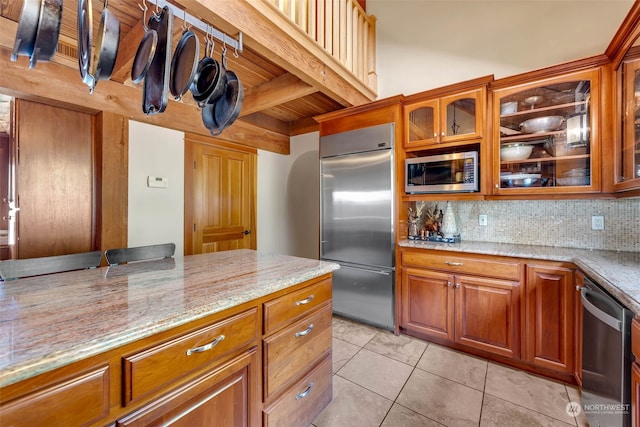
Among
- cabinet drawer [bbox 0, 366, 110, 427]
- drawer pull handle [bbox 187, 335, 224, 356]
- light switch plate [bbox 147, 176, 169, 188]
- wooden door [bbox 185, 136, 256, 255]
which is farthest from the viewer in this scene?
wooden door [bbox 185, 136, 256, 255]

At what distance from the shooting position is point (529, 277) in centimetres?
191

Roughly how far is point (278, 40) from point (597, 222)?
278cm

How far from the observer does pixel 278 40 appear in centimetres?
186

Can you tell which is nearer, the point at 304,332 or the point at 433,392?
the point at 304,332

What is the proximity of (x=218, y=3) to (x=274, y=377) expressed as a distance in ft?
6.44

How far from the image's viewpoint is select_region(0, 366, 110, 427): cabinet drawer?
580 millimetres

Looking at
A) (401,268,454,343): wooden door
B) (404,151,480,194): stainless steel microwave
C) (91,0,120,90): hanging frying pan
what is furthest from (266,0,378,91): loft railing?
(401,268,454,343): wooden door

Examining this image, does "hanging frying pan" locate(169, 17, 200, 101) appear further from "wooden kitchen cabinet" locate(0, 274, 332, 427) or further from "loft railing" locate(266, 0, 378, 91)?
"wooden kitchen cabinet" locate(0, 274, 332, 427)

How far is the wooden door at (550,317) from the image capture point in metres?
1.79

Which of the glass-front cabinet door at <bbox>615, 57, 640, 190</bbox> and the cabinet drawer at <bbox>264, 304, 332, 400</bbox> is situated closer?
the cabinet drawer at <bbox>264, 304, 332, 400</bbox>

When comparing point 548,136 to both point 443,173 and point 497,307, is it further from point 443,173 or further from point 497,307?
point 497,307

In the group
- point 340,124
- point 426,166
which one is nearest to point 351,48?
point 340,124

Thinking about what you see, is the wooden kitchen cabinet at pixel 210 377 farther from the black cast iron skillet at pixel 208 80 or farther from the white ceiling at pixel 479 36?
the white ceiling at pixel 479 36

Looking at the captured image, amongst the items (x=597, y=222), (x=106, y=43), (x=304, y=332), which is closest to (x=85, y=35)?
(x=106, y=43)
